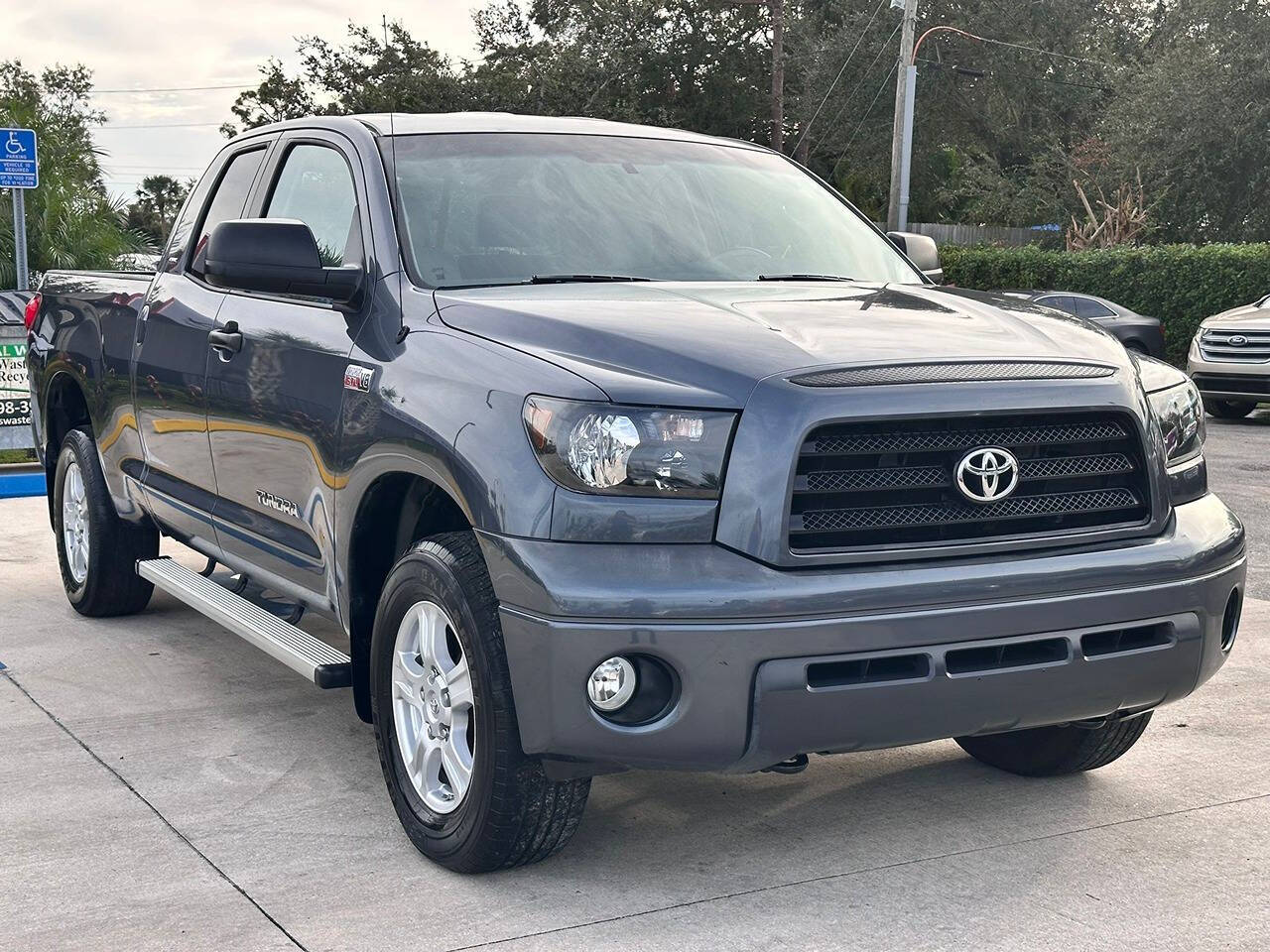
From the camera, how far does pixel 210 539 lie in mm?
5312

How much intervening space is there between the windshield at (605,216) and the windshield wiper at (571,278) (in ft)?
0.06

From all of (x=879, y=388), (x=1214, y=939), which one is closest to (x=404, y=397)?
(x=879, y=388)

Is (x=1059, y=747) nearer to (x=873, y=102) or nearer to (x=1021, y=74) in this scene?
(x=873, y=102)

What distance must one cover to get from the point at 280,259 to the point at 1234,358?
1392 centimetres

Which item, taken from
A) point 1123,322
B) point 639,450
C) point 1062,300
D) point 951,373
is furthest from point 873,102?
point 639,450

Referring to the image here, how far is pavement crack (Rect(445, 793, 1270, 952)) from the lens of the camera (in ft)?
11.4

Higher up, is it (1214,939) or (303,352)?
(303,352)

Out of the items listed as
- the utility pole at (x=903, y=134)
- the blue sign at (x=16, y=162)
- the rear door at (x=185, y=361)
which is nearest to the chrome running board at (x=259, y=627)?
the rear door at (x=185, y=361)

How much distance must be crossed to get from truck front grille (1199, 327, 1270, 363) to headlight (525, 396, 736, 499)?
554 inches

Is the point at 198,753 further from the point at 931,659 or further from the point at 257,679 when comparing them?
the point at 931,659

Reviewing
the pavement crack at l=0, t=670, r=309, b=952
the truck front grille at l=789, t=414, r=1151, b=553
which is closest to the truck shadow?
the pavement crack at l=0, t=670, r=309, b=952

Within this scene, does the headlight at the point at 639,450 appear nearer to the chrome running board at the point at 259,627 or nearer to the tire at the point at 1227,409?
the chrome running board at the point at 259,627

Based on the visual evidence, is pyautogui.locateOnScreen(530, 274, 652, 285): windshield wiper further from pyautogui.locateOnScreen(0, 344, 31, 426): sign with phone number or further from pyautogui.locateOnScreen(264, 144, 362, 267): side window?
pyautogui.locateOnScreen(0, 344, 31, 426): sign with phone number

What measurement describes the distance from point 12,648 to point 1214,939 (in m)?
4.62
